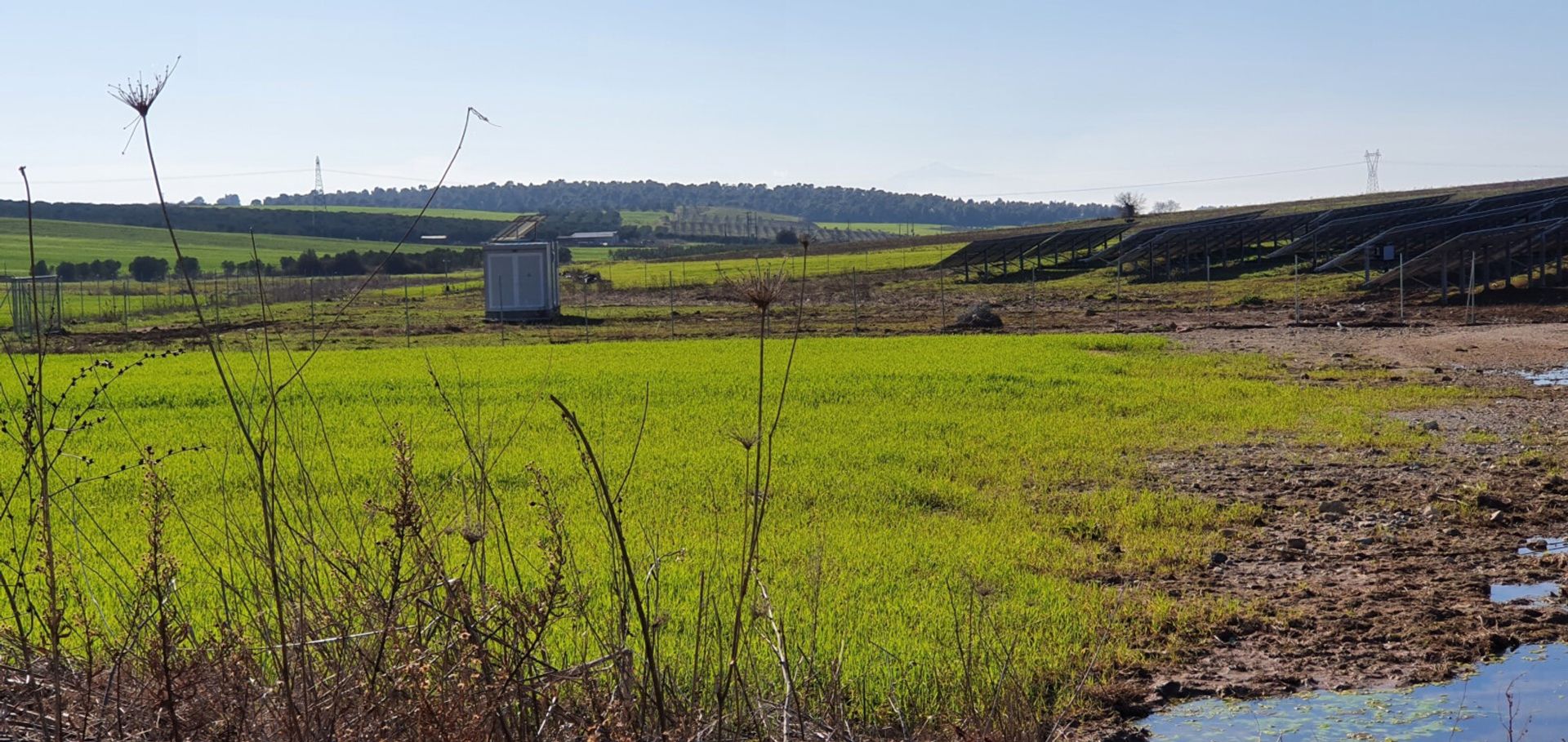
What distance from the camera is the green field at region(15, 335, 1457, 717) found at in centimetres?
721

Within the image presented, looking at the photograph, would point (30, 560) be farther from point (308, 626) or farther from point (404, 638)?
point (404, 638)

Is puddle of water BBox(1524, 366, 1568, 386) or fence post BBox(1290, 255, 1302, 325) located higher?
fence post BBox(1290, 255, 1302, 325)

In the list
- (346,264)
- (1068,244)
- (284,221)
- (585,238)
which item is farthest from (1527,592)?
(284,221)

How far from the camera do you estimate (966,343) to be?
3023 cm

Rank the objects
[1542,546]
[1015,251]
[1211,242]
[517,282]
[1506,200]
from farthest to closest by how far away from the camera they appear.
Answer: [1015,251] → [1506,200] → [1211,242] → [517,282] → [1542,546]

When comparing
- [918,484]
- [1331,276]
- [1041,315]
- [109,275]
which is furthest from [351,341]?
[109,275]

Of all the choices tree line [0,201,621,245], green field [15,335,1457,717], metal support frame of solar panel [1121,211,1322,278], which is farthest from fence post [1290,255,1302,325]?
tree line [0,201,621,245]

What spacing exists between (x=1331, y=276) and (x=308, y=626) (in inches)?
1918

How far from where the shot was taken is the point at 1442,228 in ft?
152

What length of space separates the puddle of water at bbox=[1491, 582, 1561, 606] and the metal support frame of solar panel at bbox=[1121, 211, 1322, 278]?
43.8m

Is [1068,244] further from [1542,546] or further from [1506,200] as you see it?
Result: [1542,546]

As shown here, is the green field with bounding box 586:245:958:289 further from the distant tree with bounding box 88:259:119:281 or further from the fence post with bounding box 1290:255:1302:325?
the distant tree with bounding box 88:259:119:281

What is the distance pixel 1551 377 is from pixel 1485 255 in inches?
659

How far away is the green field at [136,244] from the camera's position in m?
106
